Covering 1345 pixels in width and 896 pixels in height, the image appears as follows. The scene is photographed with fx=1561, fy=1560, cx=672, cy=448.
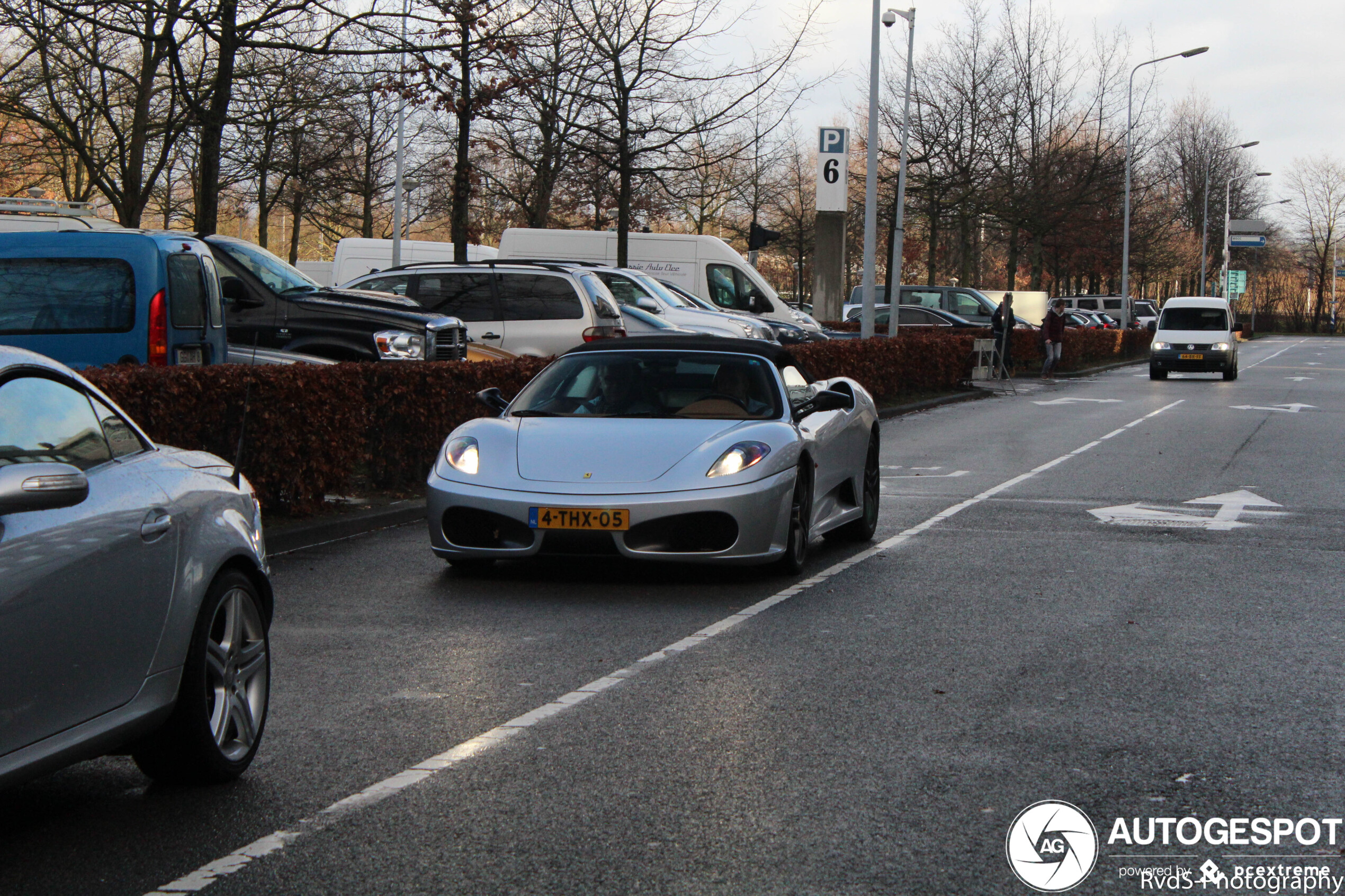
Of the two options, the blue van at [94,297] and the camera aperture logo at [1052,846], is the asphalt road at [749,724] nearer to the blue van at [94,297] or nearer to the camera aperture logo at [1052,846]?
the camera aperture logo at [1052,846]

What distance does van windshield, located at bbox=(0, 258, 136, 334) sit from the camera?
38.6 feet

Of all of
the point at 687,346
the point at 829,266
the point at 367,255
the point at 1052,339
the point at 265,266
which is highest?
the point at 367,255

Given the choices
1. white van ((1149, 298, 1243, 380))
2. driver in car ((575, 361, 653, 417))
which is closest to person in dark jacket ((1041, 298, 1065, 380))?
white van ((1149, 298, 1243, 380))

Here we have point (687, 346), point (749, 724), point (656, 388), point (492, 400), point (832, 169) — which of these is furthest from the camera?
point (832, 169)

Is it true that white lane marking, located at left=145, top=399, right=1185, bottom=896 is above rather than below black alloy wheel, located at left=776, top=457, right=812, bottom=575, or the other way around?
below

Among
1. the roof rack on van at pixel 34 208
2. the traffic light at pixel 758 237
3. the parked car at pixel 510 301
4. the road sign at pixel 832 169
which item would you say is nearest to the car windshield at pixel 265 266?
the roof rack on van at pixel 34 208

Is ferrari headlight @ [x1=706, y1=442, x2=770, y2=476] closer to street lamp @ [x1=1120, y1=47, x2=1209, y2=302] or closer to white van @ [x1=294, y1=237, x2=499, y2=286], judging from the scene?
white van @ [x1=294, y1=237, x2=499, y2=286]

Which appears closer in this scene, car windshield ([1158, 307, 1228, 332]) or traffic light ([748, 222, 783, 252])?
traffic light ([748, 222, 783, 252])

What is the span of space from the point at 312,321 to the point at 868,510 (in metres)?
6.84

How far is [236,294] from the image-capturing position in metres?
14.5

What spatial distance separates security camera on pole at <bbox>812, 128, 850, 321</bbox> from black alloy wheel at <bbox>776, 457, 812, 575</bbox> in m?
25.2

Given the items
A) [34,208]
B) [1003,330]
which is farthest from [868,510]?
[1003,330]

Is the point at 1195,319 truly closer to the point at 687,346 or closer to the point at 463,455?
the point at 687,346

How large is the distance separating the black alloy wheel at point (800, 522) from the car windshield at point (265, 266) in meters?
7.98
